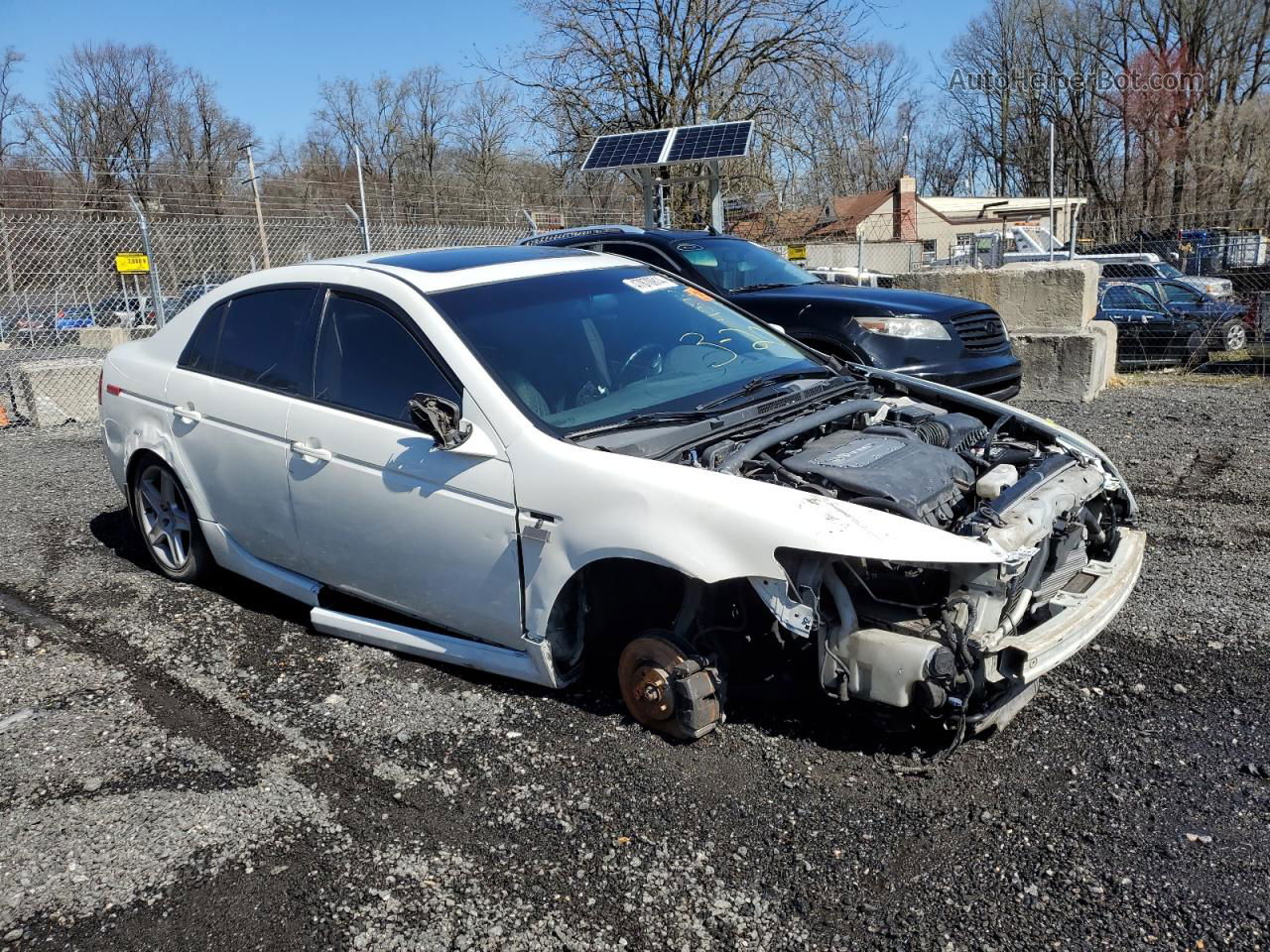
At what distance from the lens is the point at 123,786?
11.1ft

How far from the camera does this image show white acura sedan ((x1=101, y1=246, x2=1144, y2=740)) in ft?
10.1

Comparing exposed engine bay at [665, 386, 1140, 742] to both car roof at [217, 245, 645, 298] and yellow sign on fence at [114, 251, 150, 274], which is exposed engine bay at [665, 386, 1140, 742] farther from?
yellow sign on fence at [114, 251, 150, 274]

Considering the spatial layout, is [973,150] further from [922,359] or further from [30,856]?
[30,856]

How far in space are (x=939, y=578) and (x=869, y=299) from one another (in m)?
5.12

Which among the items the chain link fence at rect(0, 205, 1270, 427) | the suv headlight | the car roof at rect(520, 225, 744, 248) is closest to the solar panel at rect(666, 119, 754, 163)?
the chain link fence at rect(0, 205, 1270, 427)

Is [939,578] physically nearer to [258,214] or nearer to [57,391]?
[57,391]

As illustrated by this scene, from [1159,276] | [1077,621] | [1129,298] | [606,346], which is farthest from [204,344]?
[1159,276]

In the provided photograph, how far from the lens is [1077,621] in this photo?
3.31 m

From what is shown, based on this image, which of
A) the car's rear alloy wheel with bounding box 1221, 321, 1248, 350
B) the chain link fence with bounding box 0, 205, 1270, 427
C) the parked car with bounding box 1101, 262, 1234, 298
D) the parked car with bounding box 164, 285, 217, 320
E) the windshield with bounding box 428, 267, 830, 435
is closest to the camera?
the windshield with bounding box 428, 267, 830, 435

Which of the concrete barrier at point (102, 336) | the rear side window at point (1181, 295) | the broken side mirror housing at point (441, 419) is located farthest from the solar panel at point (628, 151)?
the broken side mirror housing at point (441, 419)

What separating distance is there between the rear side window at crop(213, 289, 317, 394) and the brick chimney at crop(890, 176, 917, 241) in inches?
2025

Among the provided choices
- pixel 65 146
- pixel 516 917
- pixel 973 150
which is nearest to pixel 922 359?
pixel 516 917

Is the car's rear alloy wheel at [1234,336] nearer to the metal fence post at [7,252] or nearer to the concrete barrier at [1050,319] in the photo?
the concrete barrier at [1050,319]

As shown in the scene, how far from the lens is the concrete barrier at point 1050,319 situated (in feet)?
32.5
